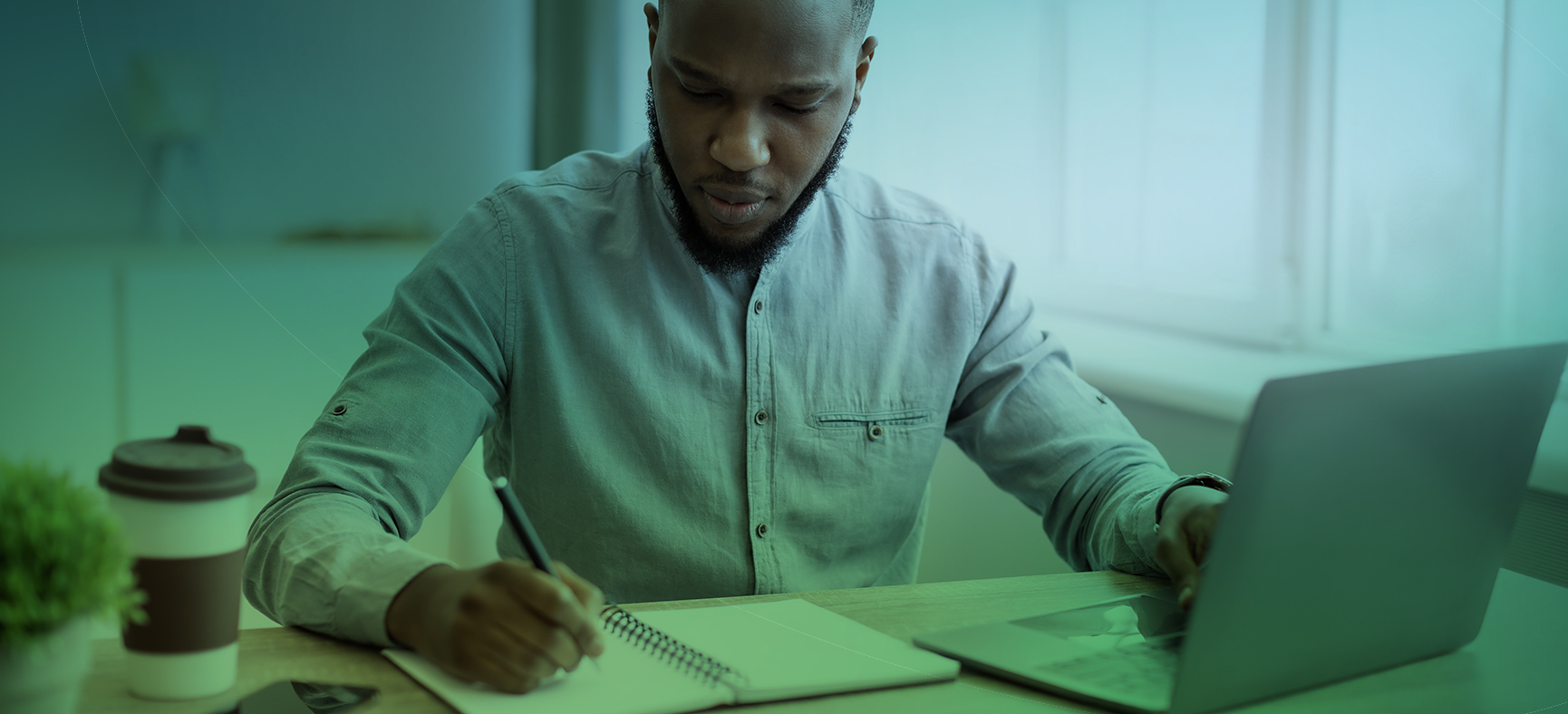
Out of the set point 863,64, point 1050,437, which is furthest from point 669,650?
point 863,64

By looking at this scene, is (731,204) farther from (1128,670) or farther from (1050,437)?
(1128,670)

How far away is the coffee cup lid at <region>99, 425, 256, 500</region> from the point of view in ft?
1.48

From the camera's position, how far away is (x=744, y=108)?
2.90ft

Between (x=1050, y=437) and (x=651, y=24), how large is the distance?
54cm

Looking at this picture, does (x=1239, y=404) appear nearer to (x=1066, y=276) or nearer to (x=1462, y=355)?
(x=1462, y=355)

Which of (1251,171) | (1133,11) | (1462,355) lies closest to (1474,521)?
(1462,355)

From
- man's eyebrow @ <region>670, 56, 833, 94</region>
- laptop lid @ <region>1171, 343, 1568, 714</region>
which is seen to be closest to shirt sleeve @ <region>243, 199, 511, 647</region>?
man's eyebrow @ <region>670, 56, 833, 94</region>

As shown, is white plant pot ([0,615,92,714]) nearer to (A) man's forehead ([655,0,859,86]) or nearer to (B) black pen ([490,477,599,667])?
(B) black pen ([490,477,599,667])

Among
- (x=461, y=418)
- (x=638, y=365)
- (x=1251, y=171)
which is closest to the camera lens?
(x=1251, y=171)

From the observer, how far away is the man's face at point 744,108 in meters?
0.86

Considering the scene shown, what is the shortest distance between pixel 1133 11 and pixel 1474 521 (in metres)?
0.41

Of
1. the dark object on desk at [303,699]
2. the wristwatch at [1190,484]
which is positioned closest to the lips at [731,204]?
the wristwatch at [1190,484]

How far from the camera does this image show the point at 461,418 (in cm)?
89

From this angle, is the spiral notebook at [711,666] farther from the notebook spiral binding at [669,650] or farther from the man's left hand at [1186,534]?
the man's left hand at [1186,534]
